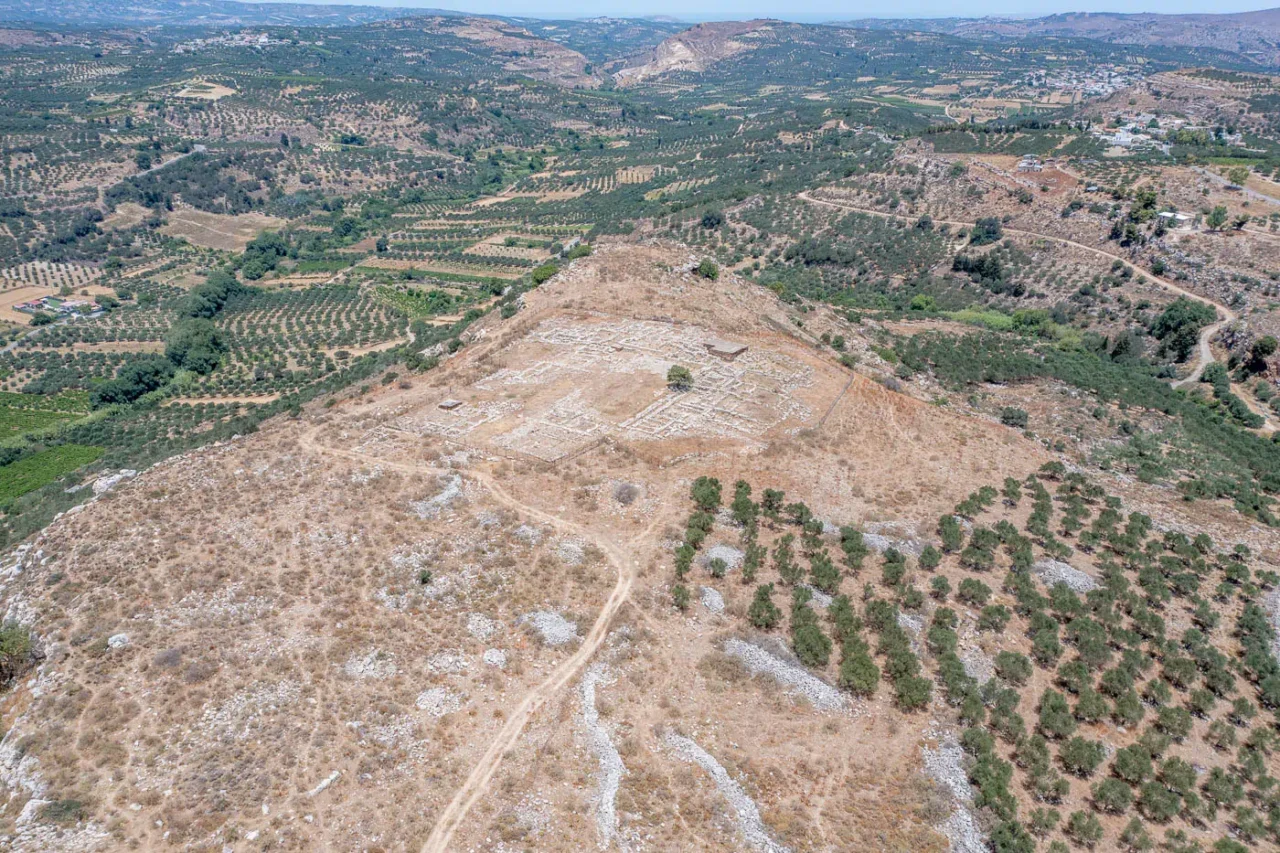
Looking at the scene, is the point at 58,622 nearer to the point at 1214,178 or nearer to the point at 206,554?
the point at 206,554

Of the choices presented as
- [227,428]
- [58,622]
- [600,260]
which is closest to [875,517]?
[58,622]

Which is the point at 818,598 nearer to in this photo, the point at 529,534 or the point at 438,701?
the point at 529,534

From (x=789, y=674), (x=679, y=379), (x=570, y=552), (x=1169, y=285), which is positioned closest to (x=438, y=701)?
(x=570, y=552)

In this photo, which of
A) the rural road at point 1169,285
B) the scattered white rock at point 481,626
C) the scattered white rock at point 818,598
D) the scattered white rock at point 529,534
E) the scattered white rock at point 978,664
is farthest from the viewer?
the rural road at point 1169,285

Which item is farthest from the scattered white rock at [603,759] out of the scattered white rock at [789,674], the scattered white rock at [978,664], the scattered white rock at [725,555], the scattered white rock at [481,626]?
the scattered white rock at [978,664]

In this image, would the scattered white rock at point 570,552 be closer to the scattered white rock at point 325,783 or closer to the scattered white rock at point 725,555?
the scattered white rock at point 725,555
